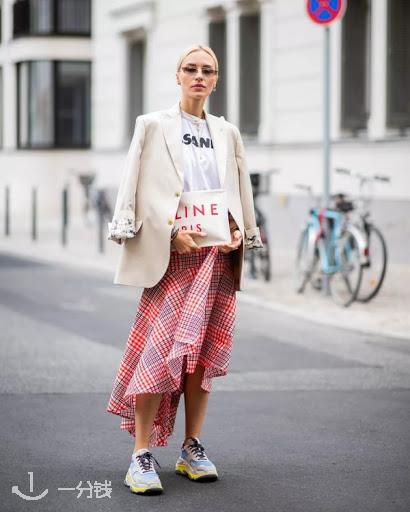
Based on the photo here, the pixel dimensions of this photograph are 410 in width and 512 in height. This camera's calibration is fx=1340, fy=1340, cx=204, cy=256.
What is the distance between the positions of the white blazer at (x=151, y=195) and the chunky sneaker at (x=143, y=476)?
71 cm

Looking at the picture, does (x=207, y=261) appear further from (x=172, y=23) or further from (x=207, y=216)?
(x=172, y=23)

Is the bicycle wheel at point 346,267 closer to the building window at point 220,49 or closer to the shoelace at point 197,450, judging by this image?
the shoelace at point 197,450

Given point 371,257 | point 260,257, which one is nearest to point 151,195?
point 371,257

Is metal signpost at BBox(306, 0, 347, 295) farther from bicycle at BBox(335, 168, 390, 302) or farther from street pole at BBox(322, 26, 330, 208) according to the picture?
bicycle at BBox(335, 168, 390, 302)

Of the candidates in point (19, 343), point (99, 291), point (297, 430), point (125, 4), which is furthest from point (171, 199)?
point (125, 4)

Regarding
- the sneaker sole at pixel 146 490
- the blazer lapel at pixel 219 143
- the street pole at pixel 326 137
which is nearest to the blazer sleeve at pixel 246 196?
the blazer lapel at pixel 219 143

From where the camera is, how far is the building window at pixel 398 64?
1758 centimetres

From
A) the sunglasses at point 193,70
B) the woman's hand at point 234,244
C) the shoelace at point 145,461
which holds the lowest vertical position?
the shoelace at point 145,461

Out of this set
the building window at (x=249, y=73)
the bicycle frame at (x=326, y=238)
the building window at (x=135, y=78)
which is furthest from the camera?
the building window at (x=135, y=78)

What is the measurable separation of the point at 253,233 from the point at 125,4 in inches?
846

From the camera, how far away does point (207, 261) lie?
5551mm

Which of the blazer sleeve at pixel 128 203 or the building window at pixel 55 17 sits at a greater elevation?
the building window at pixel 55 17

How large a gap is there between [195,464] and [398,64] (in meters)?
12.8

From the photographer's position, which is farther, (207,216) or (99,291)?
(99,291)
